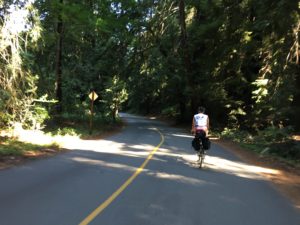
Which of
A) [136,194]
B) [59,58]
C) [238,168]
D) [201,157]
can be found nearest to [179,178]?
[201,157]

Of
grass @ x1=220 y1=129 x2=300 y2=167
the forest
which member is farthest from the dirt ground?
the forest

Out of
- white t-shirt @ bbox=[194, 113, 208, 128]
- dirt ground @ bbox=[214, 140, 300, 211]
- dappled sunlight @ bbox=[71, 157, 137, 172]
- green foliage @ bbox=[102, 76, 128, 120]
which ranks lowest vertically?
dappled sunlight @ bbox=[71, 157, 137, 172]

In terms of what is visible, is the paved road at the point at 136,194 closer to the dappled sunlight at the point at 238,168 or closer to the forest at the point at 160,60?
the dappled sunlight at the point at 238,168

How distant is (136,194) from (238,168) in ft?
21.6

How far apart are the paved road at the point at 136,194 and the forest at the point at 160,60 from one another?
6.40 m

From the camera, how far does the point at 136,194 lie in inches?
379

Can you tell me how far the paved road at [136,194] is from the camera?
7.66 metres

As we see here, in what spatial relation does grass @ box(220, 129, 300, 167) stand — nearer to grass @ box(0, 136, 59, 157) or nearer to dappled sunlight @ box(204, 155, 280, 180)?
dappled sunlight @ box(204, 155, 280, 180)

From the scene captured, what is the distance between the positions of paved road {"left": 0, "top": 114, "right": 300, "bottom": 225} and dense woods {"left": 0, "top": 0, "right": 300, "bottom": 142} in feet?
20.5

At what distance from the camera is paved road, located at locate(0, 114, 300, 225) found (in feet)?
25.1

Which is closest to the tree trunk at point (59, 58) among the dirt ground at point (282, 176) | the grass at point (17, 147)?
the grass at point (17, 147)

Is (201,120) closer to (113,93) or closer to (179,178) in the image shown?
(179,178)

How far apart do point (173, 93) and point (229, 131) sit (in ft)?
50.0

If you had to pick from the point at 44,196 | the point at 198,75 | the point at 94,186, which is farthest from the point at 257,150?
the point at 198,75
